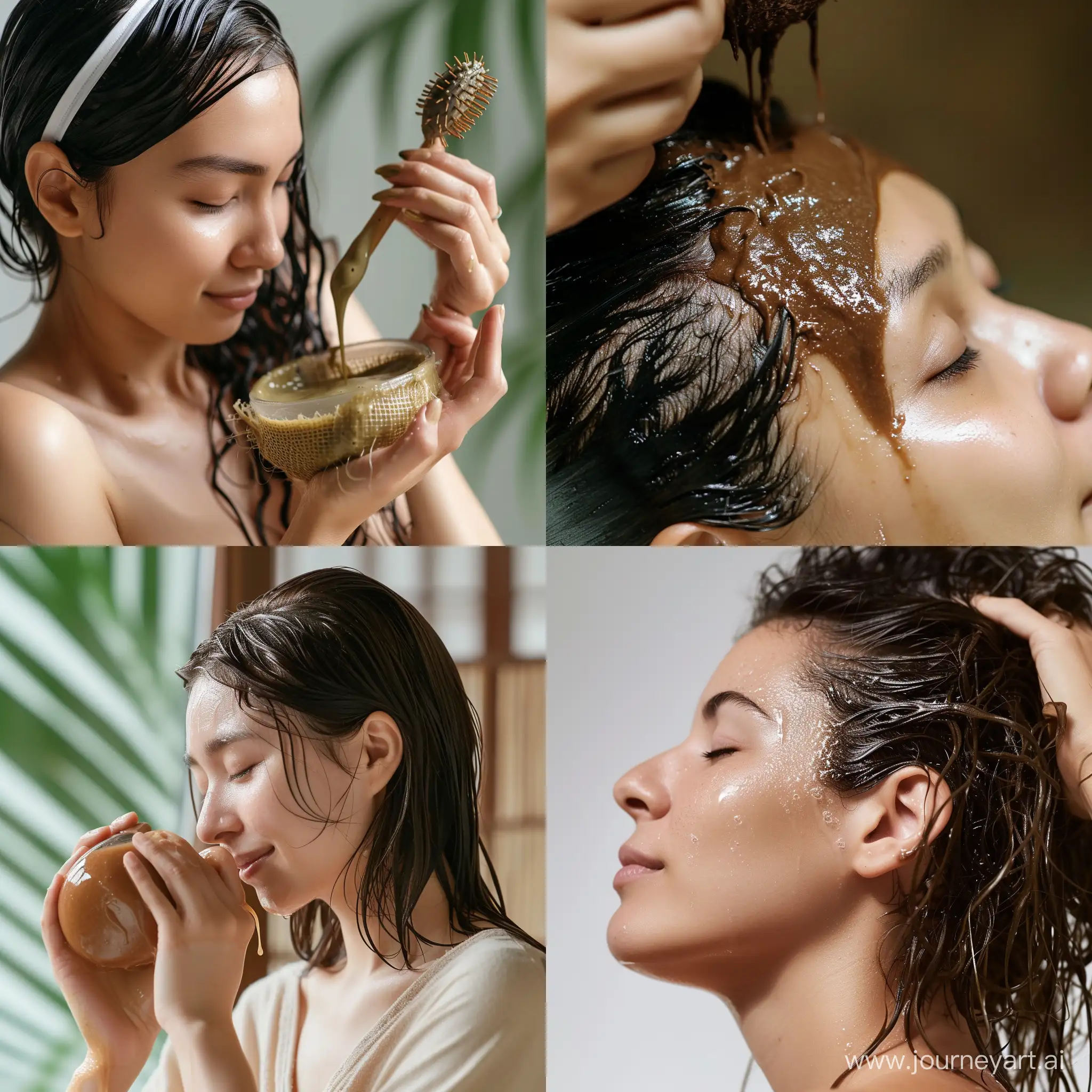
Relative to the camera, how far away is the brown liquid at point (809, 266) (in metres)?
0.91

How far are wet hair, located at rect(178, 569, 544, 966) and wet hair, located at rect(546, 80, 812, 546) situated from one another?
6.9 inches

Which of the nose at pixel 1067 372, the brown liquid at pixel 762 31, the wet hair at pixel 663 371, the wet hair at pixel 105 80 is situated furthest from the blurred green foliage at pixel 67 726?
the nose at pixel 1067 372

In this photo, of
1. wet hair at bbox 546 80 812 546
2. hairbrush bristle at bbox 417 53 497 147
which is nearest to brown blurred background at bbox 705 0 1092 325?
wet hair at bbox 546 80 812 546

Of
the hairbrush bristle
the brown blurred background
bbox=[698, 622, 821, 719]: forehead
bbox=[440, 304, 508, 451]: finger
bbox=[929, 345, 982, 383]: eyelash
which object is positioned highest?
the brown blurred background

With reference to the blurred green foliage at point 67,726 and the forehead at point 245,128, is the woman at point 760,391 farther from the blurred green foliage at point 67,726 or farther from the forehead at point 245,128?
the blurred green foliage at point 67,726

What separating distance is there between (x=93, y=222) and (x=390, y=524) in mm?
317

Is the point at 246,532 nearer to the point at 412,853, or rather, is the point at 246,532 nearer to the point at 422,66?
the point at 412,853

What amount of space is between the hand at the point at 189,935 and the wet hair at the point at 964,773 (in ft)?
1.55

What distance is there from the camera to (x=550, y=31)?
913mm

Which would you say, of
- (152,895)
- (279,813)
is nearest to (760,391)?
(279,813)

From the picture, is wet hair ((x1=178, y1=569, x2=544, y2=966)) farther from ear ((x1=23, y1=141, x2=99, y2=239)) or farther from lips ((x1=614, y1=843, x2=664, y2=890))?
ear ((x1=23, y1=141, x2=99, y2=239))

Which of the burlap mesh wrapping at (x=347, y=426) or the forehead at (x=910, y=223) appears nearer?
the burlap mesh wrapping at (x=347, y=426)

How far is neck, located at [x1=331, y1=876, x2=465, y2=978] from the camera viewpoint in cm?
89

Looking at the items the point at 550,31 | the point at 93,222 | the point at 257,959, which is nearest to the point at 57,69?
the point at 93,222
